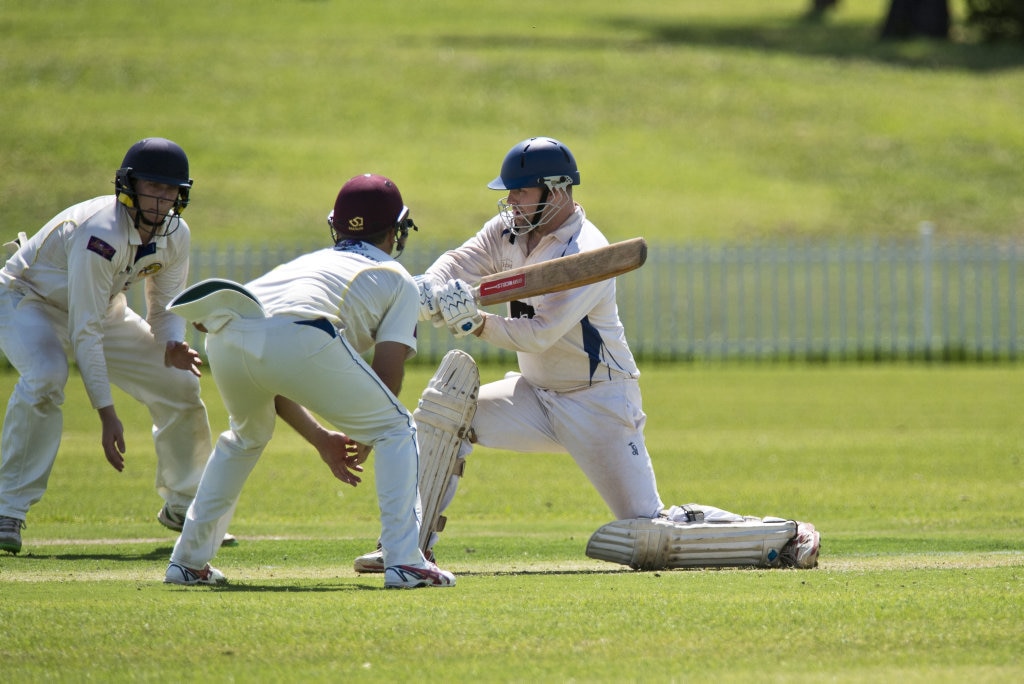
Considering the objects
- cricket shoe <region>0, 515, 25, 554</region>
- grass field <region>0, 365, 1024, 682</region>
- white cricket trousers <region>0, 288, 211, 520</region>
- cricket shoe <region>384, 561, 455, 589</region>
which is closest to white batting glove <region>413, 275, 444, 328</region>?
grass field <region>0, 365, 1024, 682</region>

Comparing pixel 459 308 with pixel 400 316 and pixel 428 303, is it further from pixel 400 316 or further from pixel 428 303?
pixel 400 316

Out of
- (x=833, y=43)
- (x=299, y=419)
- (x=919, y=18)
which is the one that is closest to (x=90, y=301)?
(x=299, y=419)

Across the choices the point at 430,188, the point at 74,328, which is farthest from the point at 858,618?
the point at 430,188

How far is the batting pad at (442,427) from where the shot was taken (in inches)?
262

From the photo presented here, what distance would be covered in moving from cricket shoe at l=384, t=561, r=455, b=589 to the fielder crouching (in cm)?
77

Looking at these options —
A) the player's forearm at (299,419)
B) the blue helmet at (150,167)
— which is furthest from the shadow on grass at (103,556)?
the blue helmet at (150,167)

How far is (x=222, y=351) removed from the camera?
5.68 m

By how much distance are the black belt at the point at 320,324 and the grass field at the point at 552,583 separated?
1020 mm

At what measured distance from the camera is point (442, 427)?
672 centimetres

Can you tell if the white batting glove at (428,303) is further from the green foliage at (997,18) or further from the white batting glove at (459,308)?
the green foliage at (997,18)

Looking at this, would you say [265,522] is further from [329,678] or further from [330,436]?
[329,678]

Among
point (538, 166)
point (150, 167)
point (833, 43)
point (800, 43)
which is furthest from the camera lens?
point (800, 43)

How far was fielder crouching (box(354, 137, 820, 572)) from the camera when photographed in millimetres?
6715

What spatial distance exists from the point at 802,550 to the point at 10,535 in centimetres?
394
